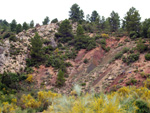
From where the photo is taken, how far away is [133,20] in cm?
3167

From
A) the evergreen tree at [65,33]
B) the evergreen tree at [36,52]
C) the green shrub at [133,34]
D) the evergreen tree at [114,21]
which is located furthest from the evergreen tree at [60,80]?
the evergreen tree at [114,21]

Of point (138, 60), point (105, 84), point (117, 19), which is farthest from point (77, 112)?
point (117, 19)

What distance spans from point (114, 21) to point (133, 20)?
27.6 feet

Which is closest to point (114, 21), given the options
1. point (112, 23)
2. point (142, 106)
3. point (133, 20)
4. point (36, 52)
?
point (112, 23)

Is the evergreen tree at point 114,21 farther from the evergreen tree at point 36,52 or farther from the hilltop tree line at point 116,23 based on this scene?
the evergreen tree at point 36,52

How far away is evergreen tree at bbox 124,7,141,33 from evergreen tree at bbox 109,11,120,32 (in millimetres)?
5695

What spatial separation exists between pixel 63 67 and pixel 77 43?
825cm

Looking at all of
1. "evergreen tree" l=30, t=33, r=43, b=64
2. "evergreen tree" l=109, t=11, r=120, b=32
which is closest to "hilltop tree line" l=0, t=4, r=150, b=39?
"evergreen tree" l=109, t=11, r=120, b=32

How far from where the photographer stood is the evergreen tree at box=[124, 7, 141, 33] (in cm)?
3148

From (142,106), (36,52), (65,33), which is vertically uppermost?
(65,33)

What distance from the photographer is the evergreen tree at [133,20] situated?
31.5m

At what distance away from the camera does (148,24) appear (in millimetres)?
28406

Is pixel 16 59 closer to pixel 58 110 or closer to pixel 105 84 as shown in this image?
pixel 105 84

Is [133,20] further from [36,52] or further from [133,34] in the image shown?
[36,52]
